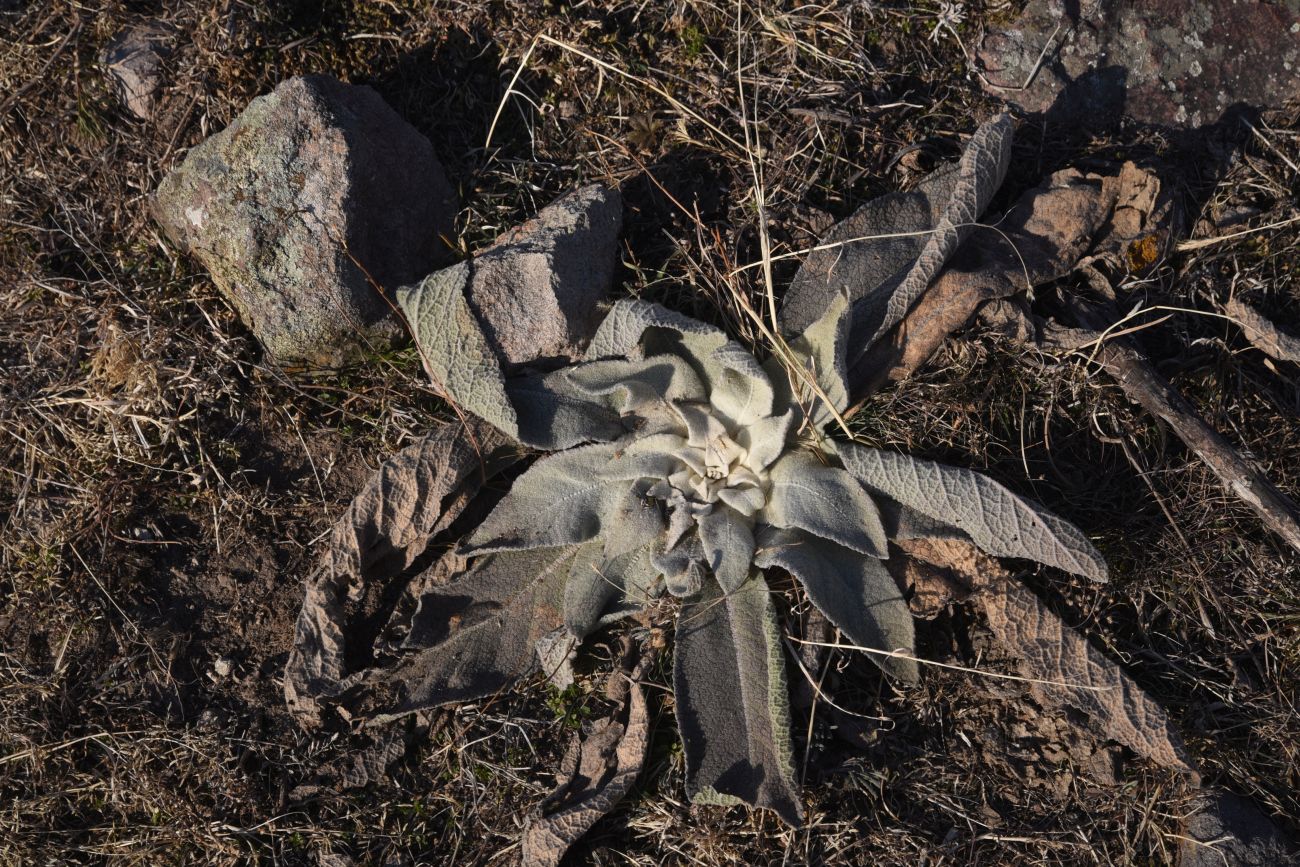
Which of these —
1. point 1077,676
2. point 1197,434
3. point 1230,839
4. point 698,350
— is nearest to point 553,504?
point 698,350

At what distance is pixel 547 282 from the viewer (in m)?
2.33

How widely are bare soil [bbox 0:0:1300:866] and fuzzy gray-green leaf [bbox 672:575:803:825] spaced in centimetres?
15

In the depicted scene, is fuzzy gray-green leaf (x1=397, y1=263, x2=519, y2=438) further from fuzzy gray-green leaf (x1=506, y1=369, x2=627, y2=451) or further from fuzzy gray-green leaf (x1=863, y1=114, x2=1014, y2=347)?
fuzzy gray-green leaf (x1=863, y1=114, x2=1014, y2=347)

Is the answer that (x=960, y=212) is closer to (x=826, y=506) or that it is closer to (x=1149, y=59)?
(x=826, y=506)

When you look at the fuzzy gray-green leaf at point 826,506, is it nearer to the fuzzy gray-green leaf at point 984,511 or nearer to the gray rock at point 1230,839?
the fuzzy gray-green leaf at point 984,511

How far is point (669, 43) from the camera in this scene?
2715mm

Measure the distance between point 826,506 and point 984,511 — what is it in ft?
1.17

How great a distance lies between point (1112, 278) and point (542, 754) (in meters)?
1.93

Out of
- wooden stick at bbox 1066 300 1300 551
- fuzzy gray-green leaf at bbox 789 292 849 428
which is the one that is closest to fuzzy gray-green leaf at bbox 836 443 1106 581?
fuzzy gray-green leaf at bbox 789 292 849 428

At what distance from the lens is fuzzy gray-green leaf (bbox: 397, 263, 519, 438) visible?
7.46 feet

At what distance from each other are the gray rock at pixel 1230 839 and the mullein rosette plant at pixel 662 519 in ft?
2.49

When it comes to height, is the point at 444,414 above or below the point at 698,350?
below

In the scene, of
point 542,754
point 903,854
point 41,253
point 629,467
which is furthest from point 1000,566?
point 41,253

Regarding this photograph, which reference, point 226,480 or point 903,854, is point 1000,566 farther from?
point 226,480
